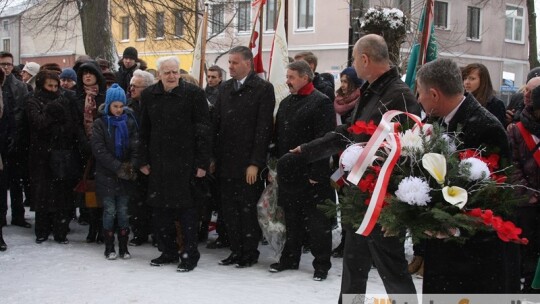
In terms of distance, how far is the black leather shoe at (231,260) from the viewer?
7.44m

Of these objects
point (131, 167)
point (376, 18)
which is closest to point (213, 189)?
point (131, 167)

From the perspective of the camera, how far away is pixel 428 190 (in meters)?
3.48

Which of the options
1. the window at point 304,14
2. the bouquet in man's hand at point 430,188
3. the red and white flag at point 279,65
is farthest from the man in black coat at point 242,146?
the window at point 304,14

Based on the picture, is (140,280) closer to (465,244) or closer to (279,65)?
(279,65)

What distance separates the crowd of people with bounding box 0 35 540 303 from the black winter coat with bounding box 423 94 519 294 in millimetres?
935

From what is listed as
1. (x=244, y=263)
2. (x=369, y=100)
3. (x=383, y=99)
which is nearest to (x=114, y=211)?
(x=244, y=263)

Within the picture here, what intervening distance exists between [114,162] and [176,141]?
2.68 feet

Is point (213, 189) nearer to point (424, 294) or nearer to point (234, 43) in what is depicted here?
point (424, 294)

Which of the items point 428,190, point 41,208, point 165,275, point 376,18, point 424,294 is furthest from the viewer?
point 376,18

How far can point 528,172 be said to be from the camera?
5.91 m

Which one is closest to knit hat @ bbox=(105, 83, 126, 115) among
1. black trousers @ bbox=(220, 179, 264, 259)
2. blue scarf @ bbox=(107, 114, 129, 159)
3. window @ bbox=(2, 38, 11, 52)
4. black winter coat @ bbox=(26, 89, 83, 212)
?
blue scarf @ bbox=(107, 114, 129, 159)

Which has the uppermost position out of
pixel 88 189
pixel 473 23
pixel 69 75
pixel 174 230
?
pixel 473 23

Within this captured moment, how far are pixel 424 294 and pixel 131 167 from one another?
445 centimetres

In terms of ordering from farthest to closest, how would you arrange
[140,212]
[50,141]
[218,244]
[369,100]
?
[218,244] → [140,212] → [50,141] → [369,100]
